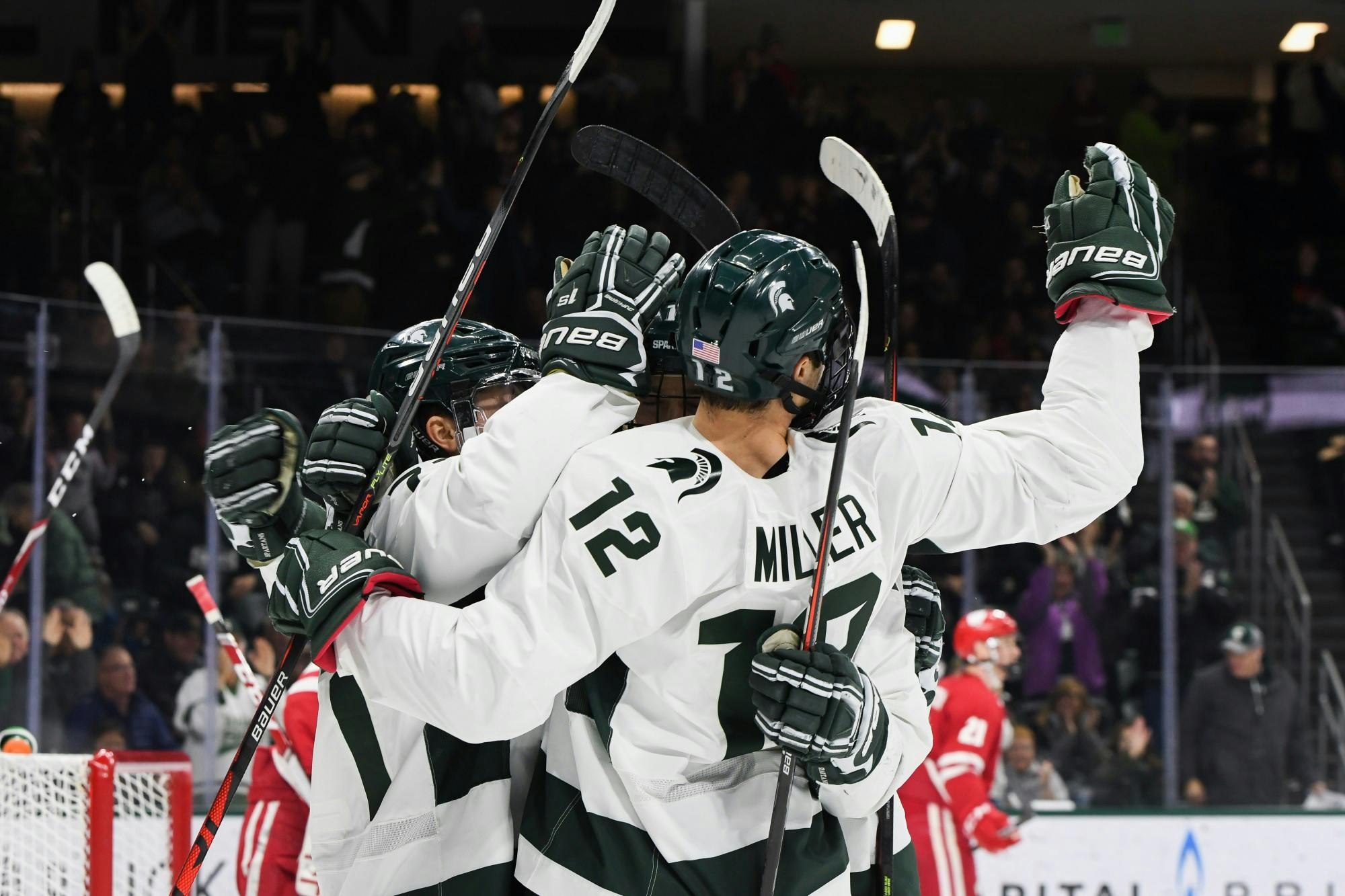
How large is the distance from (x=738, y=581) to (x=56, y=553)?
378cm

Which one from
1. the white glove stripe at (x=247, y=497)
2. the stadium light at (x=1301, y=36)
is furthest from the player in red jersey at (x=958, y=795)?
A: the stadium light at (x=1301, y=36)

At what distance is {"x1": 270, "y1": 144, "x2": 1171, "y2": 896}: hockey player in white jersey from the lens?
158 centimetres

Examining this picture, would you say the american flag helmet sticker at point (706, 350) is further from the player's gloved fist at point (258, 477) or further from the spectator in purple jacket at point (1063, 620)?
the spectator in purple jacket at point (1063, 620)

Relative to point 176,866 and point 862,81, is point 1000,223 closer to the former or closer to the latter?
point 862,81

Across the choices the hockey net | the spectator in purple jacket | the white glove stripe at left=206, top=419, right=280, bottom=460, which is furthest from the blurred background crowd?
the white glove stripe at left=206, top=419, right=280, bottom=460

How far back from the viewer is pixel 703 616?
1.64 m

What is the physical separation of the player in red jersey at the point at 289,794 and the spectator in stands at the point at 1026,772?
2.83 metres

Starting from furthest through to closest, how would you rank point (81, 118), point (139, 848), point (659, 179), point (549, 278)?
1. point (81, 118)
2. point (549, 278)
3. point (139, 848)
4. point (659, 179)

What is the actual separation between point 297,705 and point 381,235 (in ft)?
16.4

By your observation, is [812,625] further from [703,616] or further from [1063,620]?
[1063,620]

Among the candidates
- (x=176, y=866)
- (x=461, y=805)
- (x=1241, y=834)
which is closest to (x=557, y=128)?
(x=1241, y=834)

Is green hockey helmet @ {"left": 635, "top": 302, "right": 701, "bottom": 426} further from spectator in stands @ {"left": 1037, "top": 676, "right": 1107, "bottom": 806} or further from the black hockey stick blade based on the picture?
spectator in stands @ {"left": 1037, "top": 676, "right": 1107, "bottom": 806}

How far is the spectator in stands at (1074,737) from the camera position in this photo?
5457 millimetres

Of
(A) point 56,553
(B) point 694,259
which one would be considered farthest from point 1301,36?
(A) point 56,553
